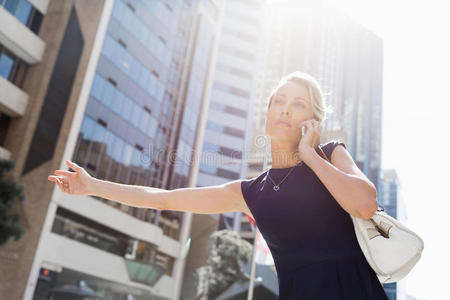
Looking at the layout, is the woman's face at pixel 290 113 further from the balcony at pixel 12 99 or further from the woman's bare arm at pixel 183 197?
the balcony at pixel 12 99

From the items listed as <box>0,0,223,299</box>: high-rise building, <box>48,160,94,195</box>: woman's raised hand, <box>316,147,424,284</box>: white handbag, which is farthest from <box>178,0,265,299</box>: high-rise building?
<box>316,147,424,284</box>: white handbag

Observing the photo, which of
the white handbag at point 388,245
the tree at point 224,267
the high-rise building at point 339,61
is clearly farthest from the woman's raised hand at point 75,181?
the high-rise building at point 339,61

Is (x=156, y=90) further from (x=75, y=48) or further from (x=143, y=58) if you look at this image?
(x=75, y=48)

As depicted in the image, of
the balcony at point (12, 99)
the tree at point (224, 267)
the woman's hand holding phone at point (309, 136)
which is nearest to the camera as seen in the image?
the woman's hand holding phone at point (309, 136)

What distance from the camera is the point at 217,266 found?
1293 inches

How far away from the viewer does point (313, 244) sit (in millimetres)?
1376

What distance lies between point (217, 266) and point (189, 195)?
106 ft

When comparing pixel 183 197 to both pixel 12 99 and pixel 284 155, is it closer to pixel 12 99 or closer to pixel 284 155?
pixel 284 155

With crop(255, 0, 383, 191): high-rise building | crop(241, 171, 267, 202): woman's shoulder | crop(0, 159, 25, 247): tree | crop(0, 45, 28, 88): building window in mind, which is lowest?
crop(241, 171, 267, 202): woman's shoulder

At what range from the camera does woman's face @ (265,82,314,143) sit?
1647 mm

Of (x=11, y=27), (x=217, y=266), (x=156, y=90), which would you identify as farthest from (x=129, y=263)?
(x=11, y=27)

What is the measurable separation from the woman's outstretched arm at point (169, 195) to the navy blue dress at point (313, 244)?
0.89ft

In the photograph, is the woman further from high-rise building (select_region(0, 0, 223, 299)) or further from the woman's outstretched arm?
high-rise building (select_region(0, 0, 223, 299))

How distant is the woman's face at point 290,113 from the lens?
1.65 meters
